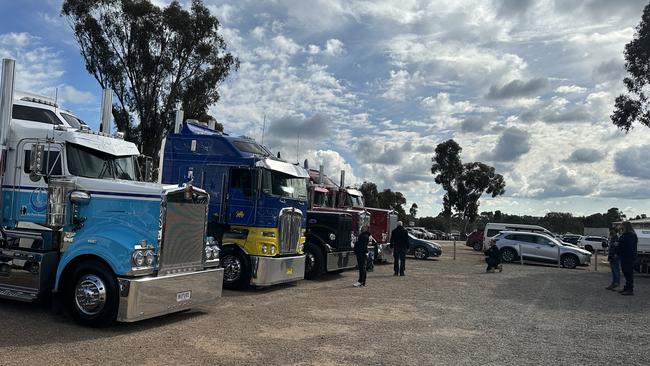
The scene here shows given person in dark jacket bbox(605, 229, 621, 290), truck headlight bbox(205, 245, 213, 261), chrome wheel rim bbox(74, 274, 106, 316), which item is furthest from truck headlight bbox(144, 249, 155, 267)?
person in dark jacket bbox(605, 229, 621, 290)

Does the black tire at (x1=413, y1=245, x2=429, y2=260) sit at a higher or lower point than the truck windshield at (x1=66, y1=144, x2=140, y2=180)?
lower

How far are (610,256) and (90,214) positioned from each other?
43.9 ft

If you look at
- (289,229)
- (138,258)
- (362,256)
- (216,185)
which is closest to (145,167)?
(216,185)

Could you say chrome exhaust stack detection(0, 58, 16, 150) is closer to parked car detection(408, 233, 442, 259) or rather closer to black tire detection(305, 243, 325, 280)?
black tire detection(305, 243, 325, 280)

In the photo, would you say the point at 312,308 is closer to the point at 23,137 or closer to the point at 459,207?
the point at 23,137

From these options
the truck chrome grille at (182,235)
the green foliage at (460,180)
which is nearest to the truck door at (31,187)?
the truck chrome grille at (182,235)

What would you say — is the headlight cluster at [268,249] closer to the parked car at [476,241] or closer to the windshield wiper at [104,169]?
the windshield wiper at [104,169]

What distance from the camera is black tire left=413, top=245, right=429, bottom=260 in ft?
85.8

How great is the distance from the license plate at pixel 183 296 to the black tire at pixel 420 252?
19019 mm

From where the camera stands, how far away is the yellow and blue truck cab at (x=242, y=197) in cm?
1199

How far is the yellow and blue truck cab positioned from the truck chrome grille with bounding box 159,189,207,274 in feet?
9.99

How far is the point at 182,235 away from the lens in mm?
8547

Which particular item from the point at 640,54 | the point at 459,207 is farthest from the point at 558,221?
the point at 640,54

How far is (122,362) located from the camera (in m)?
6.16
